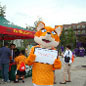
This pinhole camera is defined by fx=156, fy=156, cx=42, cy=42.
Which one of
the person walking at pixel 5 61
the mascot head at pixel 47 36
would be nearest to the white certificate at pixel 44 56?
the mascot head at pixel 47 36

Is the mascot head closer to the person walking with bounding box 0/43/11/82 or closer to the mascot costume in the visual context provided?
the mascot costume

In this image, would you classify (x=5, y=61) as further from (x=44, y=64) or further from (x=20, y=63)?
(x=44, y=64)

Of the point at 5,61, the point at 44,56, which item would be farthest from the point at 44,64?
the point at 5,61

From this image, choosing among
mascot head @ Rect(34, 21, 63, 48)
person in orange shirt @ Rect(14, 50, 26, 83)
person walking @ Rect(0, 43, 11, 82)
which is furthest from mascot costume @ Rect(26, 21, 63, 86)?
person walking @ Rect(0, 43, 11, 82)

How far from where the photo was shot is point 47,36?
3822 mm

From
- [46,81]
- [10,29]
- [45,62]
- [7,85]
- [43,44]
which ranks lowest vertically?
[7,85]

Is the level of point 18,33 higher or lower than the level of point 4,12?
lower

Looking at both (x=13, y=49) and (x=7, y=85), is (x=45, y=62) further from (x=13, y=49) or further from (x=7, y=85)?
(x=13, y=49)

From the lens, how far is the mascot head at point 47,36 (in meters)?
3.85

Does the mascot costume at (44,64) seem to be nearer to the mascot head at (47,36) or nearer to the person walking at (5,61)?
the mascot head at (47,36)

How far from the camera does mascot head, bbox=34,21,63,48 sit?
151 inches

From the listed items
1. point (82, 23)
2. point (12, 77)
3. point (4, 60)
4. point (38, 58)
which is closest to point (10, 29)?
point (4, 60)

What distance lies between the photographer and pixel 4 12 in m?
17.8

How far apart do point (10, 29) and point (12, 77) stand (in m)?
2.16
